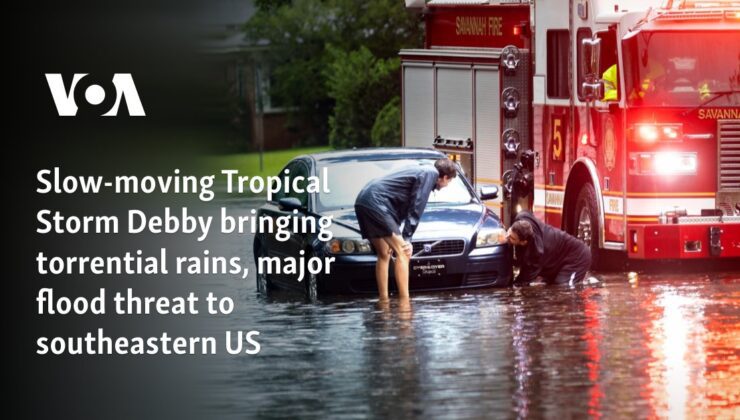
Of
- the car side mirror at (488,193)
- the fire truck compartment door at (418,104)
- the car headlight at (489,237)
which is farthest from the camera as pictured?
the fire truck compartment door at (418,104)

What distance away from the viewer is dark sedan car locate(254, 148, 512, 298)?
17812 mm

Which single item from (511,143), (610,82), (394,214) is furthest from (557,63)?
(394,214)

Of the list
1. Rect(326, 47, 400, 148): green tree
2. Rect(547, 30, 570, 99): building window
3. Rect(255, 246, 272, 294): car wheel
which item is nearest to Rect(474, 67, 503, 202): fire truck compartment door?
Rect(547, 30, 570, 99): building window

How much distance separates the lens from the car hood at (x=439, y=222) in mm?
17891

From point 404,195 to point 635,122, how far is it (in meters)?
2.91

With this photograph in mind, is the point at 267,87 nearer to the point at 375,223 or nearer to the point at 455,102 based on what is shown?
the point at 455,102

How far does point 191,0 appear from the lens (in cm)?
1906

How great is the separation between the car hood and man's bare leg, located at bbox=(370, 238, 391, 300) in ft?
1.35

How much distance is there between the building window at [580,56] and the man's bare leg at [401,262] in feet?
13.0

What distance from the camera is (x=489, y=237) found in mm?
18031

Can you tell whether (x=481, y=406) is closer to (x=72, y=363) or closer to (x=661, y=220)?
(x=72, y=363)

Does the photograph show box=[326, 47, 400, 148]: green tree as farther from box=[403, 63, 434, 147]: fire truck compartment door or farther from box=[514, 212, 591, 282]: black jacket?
box=[514, 212, 591, 282]: black jacket

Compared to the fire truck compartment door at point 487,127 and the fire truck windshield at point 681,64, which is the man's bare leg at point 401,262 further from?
the fire truck compartment door at point 487,127
